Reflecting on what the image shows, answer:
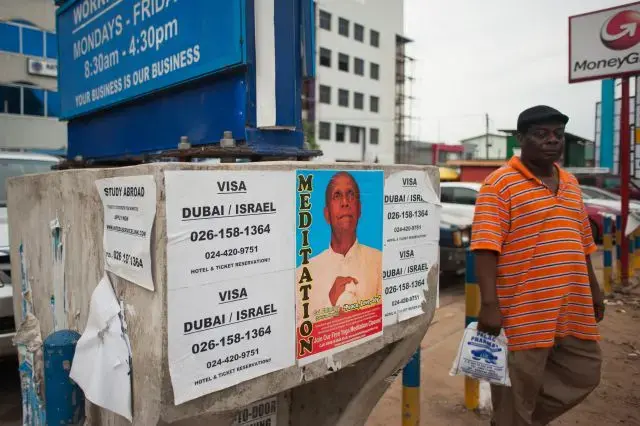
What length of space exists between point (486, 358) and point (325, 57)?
1565 inches

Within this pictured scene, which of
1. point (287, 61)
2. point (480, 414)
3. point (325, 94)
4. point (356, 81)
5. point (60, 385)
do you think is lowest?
point (480, 414)

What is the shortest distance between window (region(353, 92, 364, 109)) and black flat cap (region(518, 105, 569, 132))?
41531 millimetres

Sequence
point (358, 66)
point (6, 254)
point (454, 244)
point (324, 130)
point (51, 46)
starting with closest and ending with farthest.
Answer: point (6, 254)
point (454, 244)
point (51, 46)
point (324, 130)
point (358, 66)

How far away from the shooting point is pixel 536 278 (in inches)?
93.6

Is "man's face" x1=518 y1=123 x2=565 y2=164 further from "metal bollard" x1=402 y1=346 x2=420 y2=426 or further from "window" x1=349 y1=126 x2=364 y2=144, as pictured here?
"window" x1=349 y1=126 x2=364 y2=144

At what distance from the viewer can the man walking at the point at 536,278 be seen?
237cm

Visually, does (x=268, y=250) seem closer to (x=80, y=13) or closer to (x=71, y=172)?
(x=71, y=172)

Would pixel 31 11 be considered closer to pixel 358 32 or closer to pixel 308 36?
pixel 308 36

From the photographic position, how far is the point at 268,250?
1542 millimetres

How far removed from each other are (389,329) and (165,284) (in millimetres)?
1044

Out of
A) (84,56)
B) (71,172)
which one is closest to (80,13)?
(84,56)

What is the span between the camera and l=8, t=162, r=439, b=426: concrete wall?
1349 mm

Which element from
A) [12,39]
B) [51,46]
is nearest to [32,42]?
[12,39]

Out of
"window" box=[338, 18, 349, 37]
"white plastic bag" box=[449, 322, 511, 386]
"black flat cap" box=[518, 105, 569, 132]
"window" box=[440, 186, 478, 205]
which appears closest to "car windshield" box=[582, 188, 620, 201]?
"window" box=[440, 186, 478, 205]
